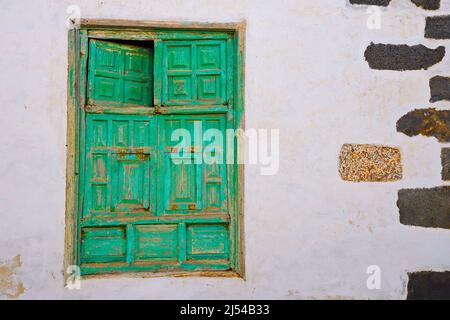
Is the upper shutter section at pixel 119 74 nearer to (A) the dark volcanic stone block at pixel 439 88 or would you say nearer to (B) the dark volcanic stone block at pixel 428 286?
(A) the dark volcanic stone block at pixel 439 88

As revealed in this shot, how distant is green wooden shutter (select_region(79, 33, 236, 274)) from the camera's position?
2879mm

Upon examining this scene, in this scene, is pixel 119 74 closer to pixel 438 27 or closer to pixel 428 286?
pixel 438 27

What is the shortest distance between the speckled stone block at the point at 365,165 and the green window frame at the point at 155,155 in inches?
24.2

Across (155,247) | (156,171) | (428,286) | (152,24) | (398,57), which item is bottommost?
(428,286)

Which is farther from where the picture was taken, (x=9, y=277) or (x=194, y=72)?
(x=194, y=72)

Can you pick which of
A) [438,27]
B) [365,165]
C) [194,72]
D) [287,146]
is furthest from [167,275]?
[438,27]

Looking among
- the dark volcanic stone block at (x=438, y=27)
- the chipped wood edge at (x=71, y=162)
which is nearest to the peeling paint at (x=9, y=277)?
the chipped wood edge at (x=71, y=162)

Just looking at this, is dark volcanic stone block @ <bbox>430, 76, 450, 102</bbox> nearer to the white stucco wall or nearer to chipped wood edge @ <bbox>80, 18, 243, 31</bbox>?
the white stucco wall

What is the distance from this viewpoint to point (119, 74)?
2.97m

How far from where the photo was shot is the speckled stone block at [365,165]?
290 cm

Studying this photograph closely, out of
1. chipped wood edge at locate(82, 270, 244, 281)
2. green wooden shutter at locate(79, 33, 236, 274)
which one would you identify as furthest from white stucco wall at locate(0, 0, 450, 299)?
green wooden shutter at locate(79, 33, 236, 274)

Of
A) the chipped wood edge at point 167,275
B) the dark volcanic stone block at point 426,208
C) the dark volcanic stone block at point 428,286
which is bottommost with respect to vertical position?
the dark volcanic stone block at point 428,286

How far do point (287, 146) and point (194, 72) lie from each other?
2.31 feet
